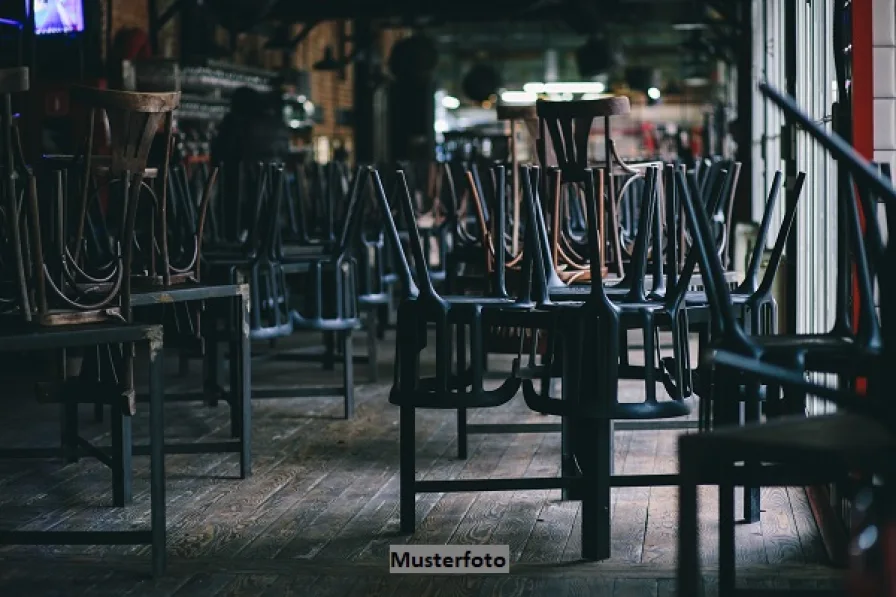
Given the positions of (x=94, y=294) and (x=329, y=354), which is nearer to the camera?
(x=94, y=294)

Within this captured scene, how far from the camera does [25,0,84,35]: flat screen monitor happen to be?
9.50 metres

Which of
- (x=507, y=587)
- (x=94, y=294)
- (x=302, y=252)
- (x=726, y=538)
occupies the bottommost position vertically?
(x=507, y=587)

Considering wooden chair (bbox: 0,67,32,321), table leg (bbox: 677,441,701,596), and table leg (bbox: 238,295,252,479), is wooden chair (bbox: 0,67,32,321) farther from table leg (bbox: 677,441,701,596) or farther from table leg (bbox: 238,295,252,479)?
table leg (bbox: 677,441,701,596)

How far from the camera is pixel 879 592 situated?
1680 mm

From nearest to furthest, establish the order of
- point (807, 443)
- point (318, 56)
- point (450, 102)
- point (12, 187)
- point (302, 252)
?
point (807, 443)
point (12, 187)
point (302, 252)
point (318, 56)
point (450, 102)

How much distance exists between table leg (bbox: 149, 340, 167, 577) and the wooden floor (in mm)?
66

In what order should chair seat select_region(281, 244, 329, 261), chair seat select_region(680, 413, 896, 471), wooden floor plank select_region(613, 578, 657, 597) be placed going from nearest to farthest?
chair seat select_region(680, 413, 896, 471) → wooden floor plank select_region(613, 578, 657, 597) → chair seat select_region(281, 244, 329, 261)

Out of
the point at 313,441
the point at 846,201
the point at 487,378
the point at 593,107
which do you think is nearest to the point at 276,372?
the point at 487,378

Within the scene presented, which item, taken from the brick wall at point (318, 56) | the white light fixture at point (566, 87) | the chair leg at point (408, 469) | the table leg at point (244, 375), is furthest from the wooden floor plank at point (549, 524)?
the white light fixture at point (566, 87)

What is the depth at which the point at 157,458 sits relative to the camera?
10.8 ft

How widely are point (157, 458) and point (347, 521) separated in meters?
0.76

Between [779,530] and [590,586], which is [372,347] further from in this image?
[590,586]

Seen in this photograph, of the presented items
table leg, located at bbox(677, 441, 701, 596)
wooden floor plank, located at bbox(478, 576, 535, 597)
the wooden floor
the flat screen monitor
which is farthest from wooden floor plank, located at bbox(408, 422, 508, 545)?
the flat screen monitor

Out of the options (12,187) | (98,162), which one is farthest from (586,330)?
(98,162)
